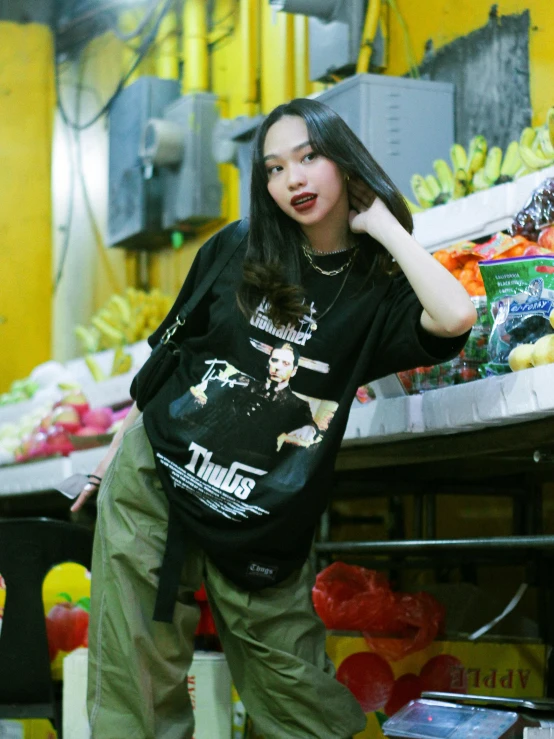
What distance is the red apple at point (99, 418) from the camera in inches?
171

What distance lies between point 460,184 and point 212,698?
1.56m

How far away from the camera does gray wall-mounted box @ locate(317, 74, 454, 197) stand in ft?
12.4

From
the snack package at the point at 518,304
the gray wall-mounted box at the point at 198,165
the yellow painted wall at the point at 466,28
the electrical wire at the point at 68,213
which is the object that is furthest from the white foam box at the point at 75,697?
the electrical wire at the point at 68,213

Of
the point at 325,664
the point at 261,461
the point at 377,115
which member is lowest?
the point at 325,664

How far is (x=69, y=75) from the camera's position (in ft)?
24.3

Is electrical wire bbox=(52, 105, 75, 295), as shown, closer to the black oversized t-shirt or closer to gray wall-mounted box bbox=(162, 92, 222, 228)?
gray wall-mounted box bbox=(162, 92, 222, 228)

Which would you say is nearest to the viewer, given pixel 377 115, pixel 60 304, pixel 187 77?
pixel 377 115

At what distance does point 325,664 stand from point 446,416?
0.52 meters

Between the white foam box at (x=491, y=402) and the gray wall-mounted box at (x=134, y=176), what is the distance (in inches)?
158

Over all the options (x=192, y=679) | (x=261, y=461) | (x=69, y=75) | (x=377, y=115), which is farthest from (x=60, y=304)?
(x=261, y=461)

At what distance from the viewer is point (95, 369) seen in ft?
17.5

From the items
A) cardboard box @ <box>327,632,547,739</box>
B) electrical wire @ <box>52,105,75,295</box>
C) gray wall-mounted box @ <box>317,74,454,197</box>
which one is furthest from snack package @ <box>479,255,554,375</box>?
electrical wire @ <box>52,105,75,295</box>

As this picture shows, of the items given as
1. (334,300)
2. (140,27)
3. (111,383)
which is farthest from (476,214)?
(140,27)

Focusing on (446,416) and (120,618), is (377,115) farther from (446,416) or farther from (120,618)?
(120,618)
